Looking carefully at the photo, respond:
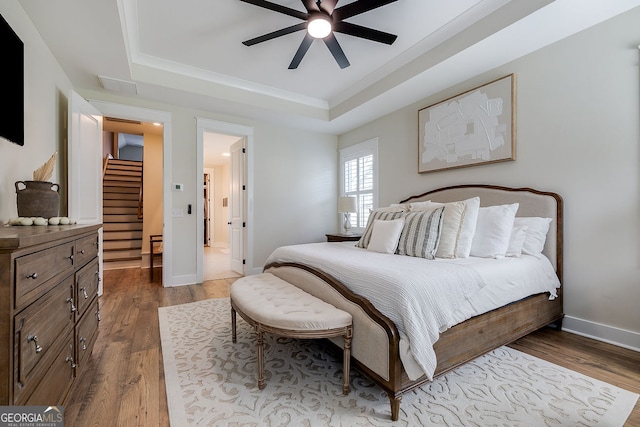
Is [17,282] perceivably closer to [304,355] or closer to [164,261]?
[304,355]

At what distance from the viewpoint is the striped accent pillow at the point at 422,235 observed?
2365 mm

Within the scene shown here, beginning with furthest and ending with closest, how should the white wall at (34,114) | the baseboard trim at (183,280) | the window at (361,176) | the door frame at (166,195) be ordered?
1. the window at (361,176)
2. the baseboard trim at (183,280)
3. the door frame at (166,195)
4. the white wall at (34,114)

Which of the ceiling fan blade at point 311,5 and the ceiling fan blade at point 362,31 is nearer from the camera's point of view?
the ceiling fan blade at point 311,5

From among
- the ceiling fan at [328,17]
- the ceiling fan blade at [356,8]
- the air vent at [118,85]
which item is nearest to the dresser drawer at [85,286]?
the ceiling fan at [328,17]

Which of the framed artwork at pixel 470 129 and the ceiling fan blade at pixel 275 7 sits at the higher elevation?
the ceiling fan blade at pixel 275 7

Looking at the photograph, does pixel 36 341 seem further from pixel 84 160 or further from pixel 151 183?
pixel 151 183

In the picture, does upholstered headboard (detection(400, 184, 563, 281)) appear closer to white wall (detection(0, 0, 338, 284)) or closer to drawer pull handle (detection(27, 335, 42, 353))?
white wall (detection(0, 0, 338, 284))

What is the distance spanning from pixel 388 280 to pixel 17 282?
61.1 inches

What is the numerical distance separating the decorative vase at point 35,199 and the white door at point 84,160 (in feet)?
4.33

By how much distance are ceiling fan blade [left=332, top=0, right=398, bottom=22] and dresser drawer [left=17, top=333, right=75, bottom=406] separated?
2.74 m

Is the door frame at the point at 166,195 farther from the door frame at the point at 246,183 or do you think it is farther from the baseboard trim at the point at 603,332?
the baseboard trim at the point at 603,332

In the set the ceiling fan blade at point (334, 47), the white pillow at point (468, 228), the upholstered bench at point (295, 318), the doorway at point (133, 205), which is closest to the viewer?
the upholstered bench at point (295, 318)

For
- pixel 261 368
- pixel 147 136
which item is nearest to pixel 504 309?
pixel 261 368

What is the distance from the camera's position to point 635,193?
214 centimetres
